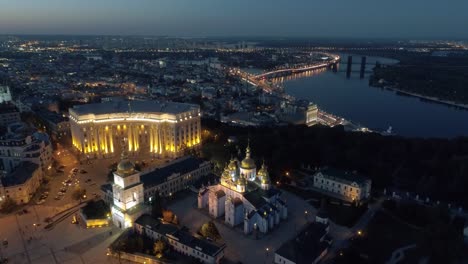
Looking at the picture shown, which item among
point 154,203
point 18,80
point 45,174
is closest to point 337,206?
point 154,203

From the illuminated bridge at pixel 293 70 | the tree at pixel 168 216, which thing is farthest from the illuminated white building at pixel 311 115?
the illuminated bridge at pixel 293 70

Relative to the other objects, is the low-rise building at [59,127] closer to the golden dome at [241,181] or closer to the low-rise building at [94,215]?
the low-rise building at [94,215]

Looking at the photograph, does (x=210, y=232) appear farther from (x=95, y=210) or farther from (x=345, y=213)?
(x=345, y=213)

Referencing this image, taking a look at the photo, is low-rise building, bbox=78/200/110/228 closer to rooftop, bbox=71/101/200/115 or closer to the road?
rooftop, bbox=71/101/200/115

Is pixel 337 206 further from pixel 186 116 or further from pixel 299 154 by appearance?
pixel 186 116

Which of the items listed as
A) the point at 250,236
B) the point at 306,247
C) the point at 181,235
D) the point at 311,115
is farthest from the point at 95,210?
the point at 311,115

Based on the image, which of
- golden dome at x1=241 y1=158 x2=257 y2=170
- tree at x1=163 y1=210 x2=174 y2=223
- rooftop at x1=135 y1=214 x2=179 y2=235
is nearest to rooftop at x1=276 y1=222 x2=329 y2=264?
golden dome at x1=241 y1=158 x2=257 y2=170

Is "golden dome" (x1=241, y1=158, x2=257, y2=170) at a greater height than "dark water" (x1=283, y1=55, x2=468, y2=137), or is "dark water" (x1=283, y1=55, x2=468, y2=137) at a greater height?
"golden dome" (x1=241, y1=158, x2=257, y2=170)
